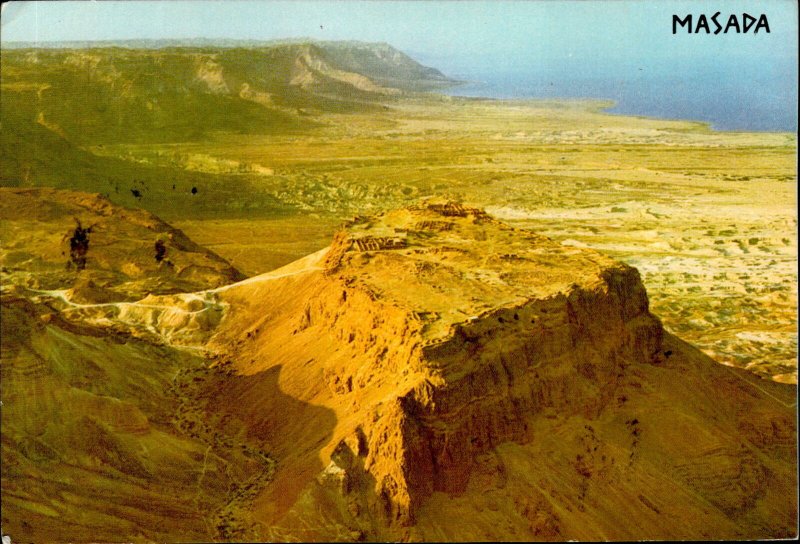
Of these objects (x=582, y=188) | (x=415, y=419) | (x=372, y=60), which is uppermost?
(x=372, y=60)

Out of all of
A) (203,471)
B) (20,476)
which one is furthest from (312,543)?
(20,476)

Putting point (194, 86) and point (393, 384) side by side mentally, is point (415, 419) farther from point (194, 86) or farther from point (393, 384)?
point (194, 86)

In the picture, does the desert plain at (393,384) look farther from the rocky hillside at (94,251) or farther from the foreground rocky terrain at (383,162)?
the foreground rocky terrain at (383,162)

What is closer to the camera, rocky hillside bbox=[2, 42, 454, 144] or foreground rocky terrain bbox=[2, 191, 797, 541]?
foreground rocky terrain bbox=[2, 191, 797, 541]

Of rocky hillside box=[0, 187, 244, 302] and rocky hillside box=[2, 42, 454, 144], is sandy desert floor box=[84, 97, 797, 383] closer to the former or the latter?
rocky hillside box=[2, 42, 454, 144]

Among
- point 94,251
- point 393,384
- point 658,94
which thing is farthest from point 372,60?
point 393,384

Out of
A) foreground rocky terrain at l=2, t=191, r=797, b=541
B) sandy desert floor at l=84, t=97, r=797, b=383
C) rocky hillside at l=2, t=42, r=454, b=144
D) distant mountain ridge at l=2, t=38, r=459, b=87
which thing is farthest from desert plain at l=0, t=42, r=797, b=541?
distant mountain ridge at l=2, t=38, r=459, b=87

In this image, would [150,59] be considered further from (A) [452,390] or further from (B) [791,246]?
(A) [452,390]
